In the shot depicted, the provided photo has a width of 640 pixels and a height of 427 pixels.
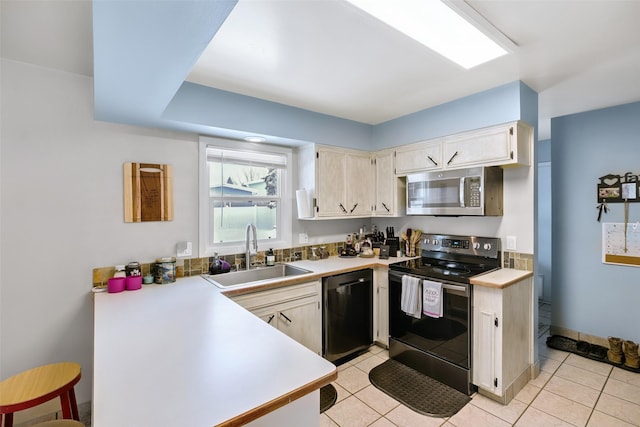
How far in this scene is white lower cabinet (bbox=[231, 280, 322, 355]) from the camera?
2273 mm

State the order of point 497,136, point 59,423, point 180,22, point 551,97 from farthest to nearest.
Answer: point 551,97
point 497,136
point 59,423
point 180,22

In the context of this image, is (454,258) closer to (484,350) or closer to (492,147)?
(484,350)

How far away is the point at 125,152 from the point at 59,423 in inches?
68.9

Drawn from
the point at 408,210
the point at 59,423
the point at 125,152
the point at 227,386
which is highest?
the point at 125,152

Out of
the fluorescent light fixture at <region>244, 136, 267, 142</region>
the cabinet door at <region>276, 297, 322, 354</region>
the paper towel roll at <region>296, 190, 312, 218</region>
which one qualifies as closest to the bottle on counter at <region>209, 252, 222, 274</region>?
the cabinet door at <region>276, 297, 322, 354</region>

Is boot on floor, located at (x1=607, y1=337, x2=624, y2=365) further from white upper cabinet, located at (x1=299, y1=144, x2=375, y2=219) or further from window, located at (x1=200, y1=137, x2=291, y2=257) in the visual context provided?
window, located at (x1=200, y1=137, x2=291, y2=257)

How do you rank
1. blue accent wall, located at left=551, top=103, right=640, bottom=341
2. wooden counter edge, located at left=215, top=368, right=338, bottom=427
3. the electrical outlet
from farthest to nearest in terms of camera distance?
blue accent wall, located at left=551, top=103, right=640, bottom=341
the electrical outlet
wooden counter edge, located at left=215, top=368, right=338, bottom=427

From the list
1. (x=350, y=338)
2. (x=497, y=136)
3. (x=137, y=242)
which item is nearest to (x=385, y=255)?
(x=350, y=338)

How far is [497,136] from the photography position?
2430mm

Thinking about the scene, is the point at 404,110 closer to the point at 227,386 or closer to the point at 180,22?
the point at 180,22

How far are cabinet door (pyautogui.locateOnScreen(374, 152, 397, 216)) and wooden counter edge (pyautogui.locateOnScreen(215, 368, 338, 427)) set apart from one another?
2.52 m

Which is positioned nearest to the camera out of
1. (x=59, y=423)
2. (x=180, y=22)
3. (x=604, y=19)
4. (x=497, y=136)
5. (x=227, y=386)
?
(x=227, y=386)

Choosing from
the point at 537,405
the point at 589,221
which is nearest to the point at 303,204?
the point at 537,405

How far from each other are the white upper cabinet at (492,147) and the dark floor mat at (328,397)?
7.27 ft
